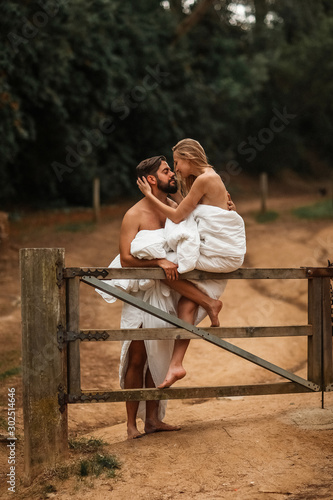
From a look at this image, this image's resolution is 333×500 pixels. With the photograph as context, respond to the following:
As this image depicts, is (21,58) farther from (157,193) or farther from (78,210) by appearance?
(157,193)

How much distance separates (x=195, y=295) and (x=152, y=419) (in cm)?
108

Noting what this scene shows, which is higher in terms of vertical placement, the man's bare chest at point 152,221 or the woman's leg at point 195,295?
the man's bare chest at point 152,221

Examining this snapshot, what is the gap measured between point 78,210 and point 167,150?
17.4 ft

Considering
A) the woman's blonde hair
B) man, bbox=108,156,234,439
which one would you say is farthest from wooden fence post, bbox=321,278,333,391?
the woman's blonde hair

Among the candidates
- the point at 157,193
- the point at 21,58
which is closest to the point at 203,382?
the point at 157,193

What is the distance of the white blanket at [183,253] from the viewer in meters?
4.32

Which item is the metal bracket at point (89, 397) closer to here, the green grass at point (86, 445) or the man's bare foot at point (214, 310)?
the green grass at point (86, 445)

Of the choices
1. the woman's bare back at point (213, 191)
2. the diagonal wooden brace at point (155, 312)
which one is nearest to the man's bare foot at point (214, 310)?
the diagonal wooden brace at point (155, 312)

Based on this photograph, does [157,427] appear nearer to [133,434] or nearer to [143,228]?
[133,434]

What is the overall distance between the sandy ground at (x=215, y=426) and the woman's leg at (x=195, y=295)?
930mm

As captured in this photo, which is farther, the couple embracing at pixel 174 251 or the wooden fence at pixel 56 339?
the couple embracing at pixel 174 251

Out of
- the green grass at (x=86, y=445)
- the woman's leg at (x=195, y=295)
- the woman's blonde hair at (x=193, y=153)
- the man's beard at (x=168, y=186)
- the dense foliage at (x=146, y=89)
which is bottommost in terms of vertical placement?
the green grass at (x=86, y=445)

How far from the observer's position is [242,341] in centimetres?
883

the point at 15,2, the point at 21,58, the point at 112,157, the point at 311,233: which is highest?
the point at 15,2
